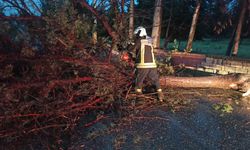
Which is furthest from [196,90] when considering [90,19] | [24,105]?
[24,105]

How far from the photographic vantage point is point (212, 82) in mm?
7109

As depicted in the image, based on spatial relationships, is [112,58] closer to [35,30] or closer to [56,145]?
[35,30]

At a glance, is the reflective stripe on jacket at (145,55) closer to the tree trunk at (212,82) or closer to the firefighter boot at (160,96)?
the firefighter boot at (160,96)

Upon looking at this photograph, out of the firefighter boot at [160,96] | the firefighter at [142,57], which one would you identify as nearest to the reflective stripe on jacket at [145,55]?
the firefighter at [142,57]

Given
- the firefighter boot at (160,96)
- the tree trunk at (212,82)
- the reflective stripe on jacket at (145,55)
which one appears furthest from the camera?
the tree trunk at (212,82)

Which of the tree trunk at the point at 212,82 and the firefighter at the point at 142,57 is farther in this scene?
the tree trunk at the point at 212,82

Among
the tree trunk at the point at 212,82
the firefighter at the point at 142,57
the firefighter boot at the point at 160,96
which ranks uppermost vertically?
the firefighter at the point at 142,57

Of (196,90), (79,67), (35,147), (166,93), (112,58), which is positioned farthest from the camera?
(196,90)

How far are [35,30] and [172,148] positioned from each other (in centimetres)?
305

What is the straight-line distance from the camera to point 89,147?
4133 millimetres

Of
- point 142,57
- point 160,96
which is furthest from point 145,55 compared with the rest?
point 160,96

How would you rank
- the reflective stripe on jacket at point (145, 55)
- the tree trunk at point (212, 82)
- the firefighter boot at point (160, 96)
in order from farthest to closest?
the tree trunk at point (212, 82), the firefighter boot at point (160, 96), the reflective stripe on jacket at point (145, 55)

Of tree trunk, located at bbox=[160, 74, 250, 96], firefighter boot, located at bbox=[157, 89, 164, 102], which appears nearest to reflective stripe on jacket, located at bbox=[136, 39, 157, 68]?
firefighter boot, located at bbox=[157, 89, 164, 102]

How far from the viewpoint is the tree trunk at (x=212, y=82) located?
6.94 metres
